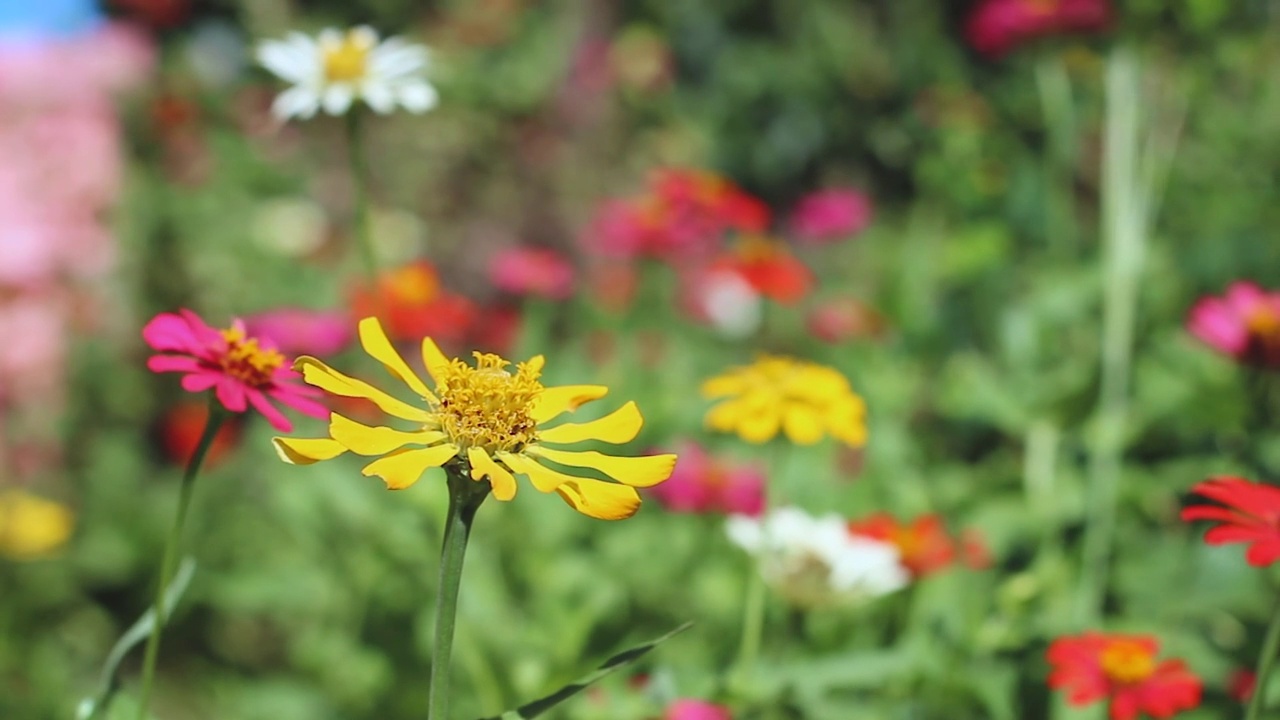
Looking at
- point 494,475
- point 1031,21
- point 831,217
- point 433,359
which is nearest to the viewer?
point 494,475

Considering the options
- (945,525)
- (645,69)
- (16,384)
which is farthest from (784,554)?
(645,69)

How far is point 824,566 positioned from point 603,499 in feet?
1.98

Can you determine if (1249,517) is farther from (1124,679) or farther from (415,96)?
(415,96)

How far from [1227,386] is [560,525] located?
830 millimetres

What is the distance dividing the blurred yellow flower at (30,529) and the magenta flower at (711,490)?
1.12m

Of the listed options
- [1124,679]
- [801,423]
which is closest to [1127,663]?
[1124,679]

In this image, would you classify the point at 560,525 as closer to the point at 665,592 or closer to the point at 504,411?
the point at 665,592

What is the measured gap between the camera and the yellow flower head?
3.08ft

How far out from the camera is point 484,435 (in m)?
0.61

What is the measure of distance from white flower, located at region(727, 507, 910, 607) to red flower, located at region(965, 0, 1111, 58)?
82 centimetres

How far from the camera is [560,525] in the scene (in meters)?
1.43

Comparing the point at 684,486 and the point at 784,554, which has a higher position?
the point at 684,486

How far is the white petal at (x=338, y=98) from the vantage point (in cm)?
108

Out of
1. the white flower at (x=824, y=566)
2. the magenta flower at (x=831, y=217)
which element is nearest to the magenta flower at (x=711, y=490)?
the white flower at (x=824, y=566)
